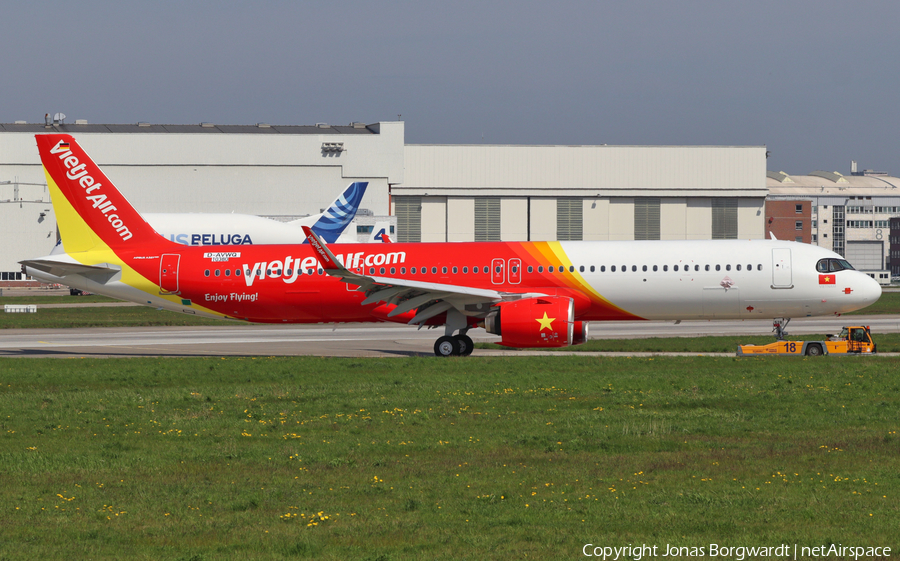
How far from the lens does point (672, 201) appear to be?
110m

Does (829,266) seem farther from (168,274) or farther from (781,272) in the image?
(168,274)

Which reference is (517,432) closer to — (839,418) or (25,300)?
(839,418)

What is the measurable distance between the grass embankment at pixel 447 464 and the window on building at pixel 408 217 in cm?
8434

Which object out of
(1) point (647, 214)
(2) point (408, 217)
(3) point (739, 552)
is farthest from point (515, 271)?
(1) point (647, 214)

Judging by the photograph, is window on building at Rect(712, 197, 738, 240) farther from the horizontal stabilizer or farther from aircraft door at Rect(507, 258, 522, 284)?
the horizontal stabilizer

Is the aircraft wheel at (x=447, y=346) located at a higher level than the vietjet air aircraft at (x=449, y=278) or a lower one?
lower

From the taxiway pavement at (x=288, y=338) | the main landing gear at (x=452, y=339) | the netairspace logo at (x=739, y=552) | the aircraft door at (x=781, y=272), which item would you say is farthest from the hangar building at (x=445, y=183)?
the netairspace logo at (x=739, y=552)

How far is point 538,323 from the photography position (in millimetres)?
31891

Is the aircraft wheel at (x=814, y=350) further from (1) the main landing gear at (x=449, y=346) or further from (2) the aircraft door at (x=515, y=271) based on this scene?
(1) the main landing gear at (x=449, y=346)

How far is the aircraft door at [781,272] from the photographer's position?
33531 mm

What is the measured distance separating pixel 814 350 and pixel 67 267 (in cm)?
2772

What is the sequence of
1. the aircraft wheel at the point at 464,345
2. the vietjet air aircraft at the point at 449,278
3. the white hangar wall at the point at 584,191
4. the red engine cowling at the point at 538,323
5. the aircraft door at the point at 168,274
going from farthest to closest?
the white hangar wall at the point at 584,191 < the aircraft door at the point at 168,274 < the aircraft wheel at the point at 464,345 < the vietjet air aircraft at the point at 449,278 < the red engine cowling at the point at 538,323

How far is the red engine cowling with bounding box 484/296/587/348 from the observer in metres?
31.9

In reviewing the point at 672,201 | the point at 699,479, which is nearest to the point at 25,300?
the point at 672,201
